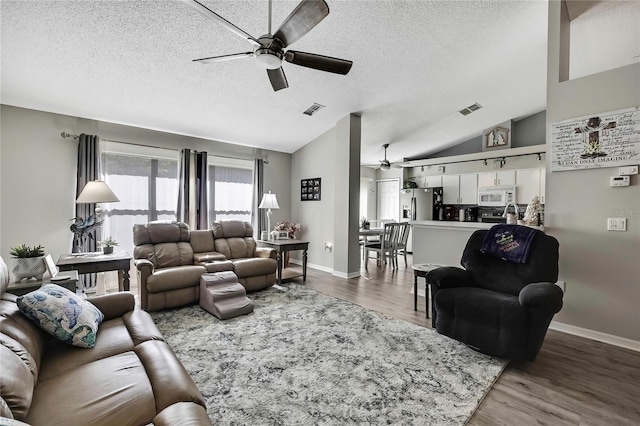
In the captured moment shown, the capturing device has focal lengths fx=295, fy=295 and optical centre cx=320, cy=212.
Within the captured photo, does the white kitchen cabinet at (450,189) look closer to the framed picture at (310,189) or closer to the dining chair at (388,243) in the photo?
the dining chair at (388,243)

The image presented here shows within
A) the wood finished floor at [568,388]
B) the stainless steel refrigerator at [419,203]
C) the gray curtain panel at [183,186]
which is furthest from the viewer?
→ the stainless steel refrigerator at [419,203]

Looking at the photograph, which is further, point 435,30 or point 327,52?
point 327,52

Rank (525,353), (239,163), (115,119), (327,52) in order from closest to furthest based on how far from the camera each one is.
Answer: (525,353) → (327,52) → (115,119) → (239,163)

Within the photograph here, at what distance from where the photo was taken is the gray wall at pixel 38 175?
3625 mm

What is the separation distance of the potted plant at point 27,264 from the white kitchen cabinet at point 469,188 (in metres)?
7.07

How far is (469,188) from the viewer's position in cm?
668

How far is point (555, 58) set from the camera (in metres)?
2.98

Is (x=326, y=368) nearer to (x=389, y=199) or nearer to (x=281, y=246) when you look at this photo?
(x=281, y=246)

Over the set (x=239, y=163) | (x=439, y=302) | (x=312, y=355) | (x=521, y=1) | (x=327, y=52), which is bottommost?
(x=312, y=355)

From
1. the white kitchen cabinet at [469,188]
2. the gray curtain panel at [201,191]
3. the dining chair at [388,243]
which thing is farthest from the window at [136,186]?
the white kitchen cabinet at [469,188]

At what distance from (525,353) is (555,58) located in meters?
2.85

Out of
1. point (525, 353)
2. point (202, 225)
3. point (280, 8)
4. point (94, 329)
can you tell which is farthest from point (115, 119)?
point (525, 353)

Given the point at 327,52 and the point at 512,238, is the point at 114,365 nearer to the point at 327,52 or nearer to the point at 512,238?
the point at 512,238

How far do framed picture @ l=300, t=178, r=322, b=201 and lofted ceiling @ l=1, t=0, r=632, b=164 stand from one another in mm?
1224
